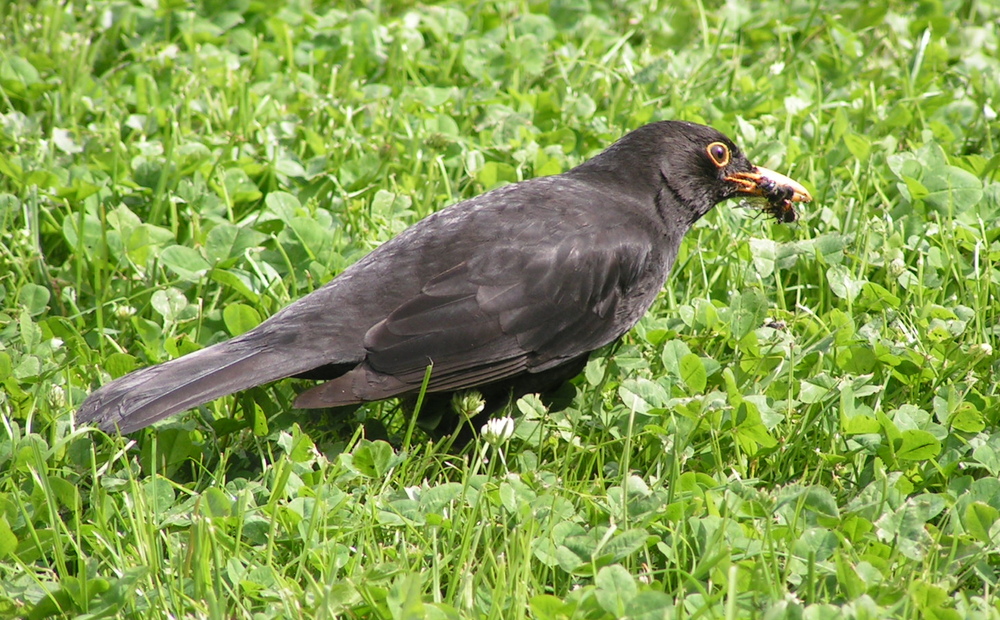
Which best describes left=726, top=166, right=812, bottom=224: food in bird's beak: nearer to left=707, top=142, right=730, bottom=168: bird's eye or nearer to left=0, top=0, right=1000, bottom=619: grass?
left=707, top=142, right=730, bottom=168: bird's eye

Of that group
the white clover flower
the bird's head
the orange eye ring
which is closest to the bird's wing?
the white clover flower

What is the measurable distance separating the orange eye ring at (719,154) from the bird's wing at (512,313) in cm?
64

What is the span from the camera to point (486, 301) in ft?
12.4

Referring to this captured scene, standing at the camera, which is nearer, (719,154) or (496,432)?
(496,432)

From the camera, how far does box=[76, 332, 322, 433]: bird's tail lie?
3.25 meters

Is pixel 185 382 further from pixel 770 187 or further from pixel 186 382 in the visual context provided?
pixel 770 187

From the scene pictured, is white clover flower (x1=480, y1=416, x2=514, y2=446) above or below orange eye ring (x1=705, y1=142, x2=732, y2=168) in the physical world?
below

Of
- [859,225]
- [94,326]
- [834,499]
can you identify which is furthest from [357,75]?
[834,499]

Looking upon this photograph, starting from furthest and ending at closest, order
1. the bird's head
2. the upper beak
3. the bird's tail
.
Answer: the upper beak, the bird's head, the bird's tail

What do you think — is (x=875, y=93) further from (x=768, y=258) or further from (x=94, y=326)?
(x=94, y=326)

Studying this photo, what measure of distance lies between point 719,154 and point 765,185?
0.82 ft

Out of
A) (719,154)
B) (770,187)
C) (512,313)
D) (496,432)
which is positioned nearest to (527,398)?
(512,313)

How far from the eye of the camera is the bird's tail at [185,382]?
128 inches

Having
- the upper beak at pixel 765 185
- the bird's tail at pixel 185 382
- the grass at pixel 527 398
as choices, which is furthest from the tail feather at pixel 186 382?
the upper beak at pixel 765 185
